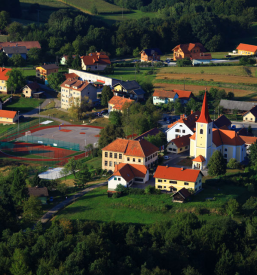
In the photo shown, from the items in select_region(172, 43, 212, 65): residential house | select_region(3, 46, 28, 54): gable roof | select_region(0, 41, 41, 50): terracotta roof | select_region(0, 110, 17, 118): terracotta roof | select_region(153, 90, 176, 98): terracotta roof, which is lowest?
select_region(0, 110, 17, 118): terracotta roof

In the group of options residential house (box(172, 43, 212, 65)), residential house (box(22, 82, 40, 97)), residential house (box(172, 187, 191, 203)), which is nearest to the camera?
residential house (box(172, 187, 191, 203))

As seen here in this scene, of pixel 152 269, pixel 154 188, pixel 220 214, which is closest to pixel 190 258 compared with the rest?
pixel 152 269

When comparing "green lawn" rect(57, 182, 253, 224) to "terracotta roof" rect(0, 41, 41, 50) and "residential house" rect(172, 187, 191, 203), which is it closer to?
"residential house" rect(172, 187, 191, 203)

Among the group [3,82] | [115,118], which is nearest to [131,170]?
[115,118]

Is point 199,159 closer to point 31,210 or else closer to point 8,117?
point 31,210

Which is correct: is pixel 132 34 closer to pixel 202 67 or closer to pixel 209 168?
pixel 202 67

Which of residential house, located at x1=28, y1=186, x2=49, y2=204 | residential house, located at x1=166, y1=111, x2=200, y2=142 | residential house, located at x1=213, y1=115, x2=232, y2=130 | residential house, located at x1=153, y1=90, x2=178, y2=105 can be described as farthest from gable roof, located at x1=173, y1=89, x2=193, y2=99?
residential house, located at x1=28, y1=186, x2=49, y2=204
